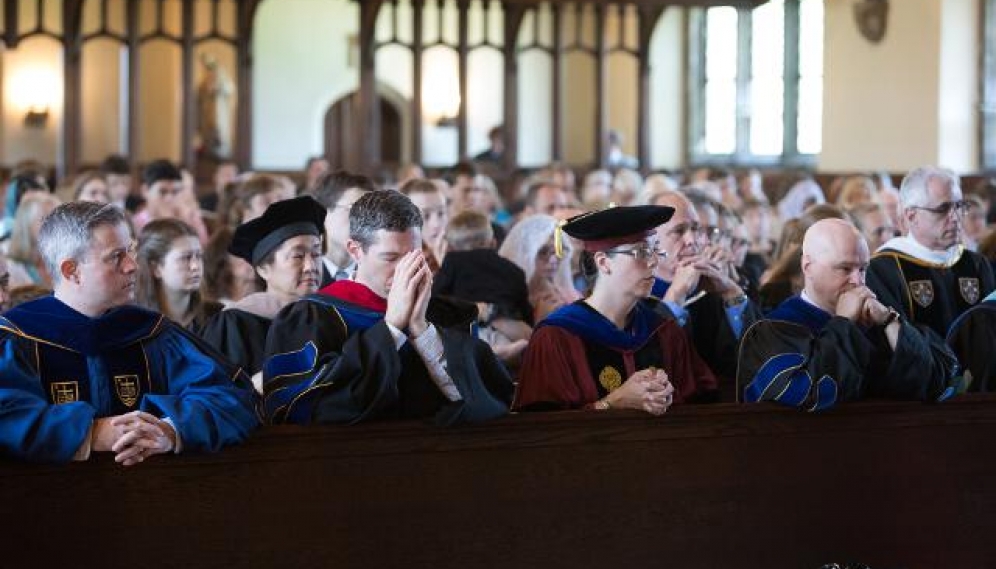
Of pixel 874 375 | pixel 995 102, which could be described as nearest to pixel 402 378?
pixel 874 375

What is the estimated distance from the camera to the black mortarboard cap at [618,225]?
4988 mm

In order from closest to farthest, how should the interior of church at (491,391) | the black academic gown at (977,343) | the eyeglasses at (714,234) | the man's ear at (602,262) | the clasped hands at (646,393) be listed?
the interior of church at (491,391) → the clasped hands at (646,393) → the man's ear at (602,262) → the black academic gown at (977,343) → the eyeglasses at (714,234)

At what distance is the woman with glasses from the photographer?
16.3 ft

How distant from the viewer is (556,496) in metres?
4.43

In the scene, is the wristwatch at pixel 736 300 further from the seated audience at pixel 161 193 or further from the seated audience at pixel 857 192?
the seated audience at pixel 857 192

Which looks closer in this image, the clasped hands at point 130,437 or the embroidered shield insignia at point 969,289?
the clasped hands at point 130,437

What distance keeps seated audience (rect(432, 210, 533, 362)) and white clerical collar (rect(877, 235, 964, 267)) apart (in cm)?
155

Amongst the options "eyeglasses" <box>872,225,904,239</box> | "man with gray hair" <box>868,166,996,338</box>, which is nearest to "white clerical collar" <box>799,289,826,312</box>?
"man with gray hair" <box>868,166,996,338</box>

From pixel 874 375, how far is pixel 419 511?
62.4 inches

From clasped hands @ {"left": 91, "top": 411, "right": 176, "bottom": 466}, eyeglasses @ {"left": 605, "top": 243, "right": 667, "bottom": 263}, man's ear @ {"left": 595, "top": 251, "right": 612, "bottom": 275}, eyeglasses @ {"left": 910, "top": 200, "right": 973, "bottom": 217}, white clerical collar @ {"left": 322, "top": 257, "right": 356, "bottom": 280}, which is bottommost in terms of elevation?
clasped hands @ {"left": 91, "top": 411, "right": 176, "bottom": 466}

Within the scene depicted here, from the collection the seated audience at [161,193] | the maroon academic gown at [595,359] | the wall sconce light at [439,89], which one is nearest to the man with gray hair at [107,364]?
the maroon academic gown at [595,359]

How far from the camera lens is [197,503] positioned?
4.01 meters

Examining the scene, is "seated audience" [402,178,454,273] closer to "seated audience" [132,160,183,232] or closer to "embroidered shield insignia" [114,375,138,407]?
"seated audience" [132,160,183,232]

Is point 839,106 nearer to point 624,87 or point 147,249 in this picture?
point 624,87
